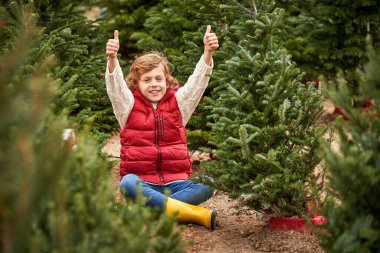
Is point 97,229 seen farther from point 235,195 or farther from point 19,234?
point 235,195

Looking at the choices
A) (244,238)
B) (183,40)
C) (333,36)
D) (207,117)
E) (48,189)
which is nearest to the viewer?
(48,189)

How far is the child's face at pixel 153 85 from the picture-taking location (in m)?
5.54

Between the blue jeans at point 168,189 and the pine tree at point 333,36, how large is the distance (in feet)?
12.4

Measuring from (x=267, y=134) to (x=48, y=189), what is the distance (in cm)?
240

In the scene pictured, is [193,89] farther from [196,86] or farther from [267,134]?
[267,134]

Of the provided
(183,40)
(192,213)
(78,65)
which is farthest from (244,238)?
(183,40)

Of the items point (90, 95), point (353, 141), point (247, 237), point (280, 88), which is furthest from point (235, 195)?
point (90, 95)

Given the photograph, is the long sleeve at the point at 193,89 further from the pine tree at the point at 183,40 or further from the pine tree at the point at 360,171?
the pine tree at the point at 360,171

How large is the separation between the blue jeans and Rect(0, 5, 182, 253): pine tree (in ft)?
6.23

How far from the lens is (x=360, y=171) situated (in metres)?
3.13

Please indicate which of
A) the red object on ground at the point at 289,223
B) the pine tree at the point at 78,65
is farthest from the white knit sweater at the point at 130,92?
the red object on ground at the point at 289,223

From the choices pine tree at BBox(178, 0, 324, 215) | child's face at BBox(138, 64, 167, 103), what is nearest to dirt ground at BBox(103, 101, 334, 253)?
pine tree at BBox(178, 0, 324, 215)

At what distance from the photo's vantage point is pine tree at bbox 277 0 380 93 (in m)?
8.90

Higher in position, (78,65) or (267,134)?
(78,65)
